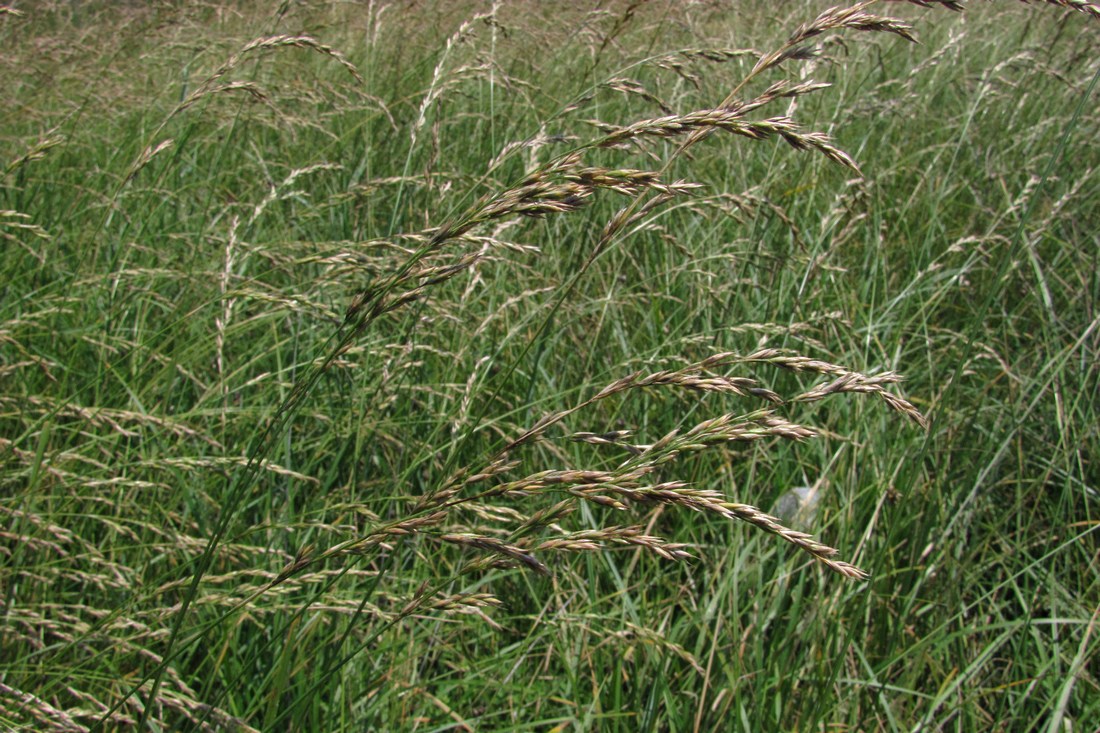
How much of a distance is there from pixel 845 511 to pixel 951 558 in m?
0.23

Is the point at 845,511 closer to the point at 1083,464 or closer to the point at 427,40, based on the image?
the point at 1083,464

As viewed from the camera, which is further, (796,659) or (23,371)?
(23,371)

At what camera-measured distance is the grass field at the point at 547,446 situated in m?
0.96

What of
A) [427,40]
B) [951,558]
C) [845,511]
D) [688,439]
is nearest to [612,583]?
[845,511]

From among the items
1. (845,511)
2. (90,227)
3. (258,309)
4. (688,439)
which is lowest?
(845,511)

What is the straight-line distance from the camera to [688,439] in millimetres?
813

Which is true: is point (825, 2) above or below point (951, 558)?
above

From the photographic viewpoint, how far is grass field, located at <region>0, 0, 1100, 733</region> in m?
0.96

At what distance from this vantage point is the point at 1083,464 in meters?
1.97

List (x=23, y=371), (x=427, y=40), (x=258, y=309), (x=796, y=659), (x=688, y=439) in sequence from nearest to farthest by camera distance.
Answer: (x=688, y=439)
(x=796, y=659)
(x=23, y=371)
(x=258, y=309)
(x=427, y=40)

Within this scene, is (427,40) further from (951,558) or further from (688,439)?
(688,439)

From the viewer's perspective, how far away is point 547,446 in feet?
6.08

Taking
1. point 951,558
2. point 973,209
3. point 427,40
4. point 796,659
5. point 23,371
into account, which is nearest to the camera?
point 796,659

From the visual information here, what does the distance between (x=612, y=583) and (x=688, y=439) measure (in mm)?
958
